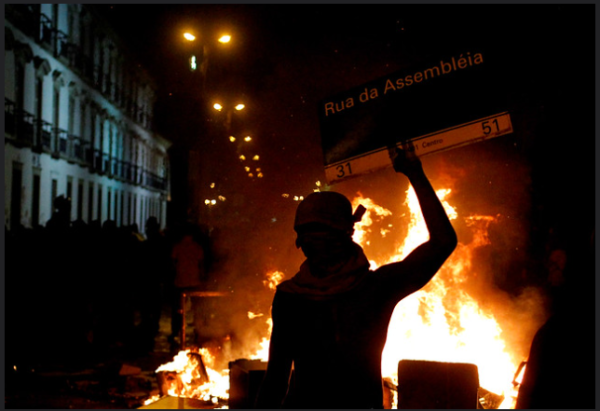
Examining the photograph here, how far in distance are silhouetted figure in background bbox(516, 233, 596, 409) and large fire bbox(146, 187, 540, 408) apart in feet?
14.1

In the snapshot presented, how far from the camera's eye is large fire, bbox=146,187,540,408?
250 inches

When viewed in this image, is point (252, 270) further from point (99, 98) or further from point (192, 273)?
point (99, 98)

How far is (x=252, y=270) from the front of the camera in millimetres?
8109

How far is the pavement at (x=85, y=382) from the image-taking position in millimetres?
7270

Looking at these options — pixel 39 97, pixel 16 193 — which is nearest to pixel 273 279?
pixel 16 193

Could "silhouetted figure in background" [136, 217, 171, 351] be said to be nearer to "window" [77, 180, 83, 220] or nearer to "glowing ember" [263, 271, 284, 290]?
"glowing ember" [263, 271, 284, 290]

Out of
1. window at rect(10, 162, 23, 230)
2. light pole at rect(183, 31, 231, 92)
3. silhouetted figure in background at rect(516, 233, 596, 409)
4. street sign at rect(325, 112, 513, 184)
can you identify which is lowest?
silhouetted figure in background at rect(516, 233, 596, 409)

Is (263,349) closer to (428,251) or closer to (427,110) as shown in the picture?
(427,110)

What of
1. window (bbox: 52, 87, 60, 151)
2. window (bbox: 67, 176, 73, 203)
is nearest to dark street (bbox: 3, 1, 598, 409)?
window (bbox: 52, 87, 60, 151)

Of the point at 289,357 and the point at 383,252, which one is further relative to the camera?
the point at 383,252

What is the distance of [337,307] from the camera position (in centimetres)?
221

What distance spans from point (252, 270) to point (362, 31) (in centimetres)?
337

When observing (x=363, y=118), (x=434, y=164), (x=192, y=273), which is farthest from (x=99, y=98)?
(x=363, y=118)

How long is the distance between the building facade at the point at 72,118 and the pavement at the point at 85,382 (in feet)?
24.5
